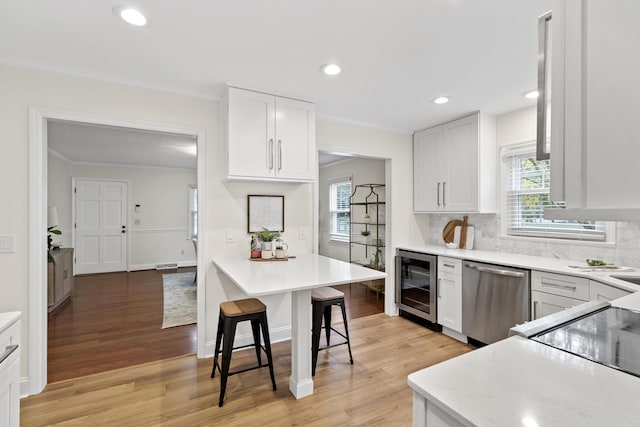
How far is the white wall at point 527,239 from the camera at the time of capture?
98.5 inches

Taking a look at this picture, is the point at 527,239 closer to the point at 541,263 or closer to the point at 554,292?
the point at 541,263

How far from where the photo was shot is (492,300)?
9.26 feet

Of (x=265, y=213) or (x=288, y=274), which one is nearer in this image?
(x=288, y=274)

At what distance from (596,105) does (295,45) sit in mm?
1915

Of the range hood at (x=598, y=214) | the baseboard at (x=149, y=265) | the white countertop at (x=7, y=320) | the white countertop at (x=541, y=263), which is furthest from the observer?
the baseboard at (x=149, y=265)

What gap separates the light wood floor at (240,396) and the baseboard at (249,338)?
0.28 feet

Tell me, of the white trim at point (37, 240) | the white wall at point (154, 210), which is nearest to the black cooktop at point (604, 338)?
the white trim at point (37, 240)

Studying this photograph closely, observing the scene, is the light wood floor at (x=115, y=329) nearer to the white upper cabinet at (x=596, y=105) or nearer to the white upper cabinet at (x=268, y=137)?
the white upper cabinet at (x=268, y=137)

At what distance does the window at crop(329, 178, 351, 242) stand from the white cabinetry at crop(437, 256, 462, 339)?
2735 mm

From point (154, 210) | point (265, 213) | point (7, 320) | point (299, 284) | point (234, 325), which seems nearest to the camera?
point (7, 320)

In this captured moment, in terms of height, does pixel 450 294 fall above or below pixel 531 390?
below

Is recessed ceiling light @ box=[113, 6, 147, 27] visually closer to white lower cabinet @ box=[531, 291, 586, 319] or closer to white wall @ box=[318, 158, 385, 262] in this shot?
white lower cabinet @ box=[531, 291, 586, 319]

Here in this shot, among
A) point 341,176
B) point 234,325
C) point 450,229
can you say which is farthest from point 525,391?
point 341,176

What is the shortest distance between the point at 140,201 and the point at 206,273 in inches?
207
